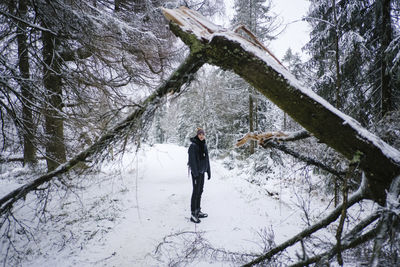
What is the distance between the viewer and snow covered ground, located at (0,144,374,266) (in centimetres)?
319

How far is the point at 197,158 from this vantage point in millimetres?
4895

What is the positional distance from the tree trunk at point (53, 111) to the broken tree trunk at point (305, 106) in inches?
112

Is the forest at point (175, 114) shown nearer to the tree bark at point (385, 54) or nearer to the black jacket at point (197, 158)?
the tree bark at point (385, 54)

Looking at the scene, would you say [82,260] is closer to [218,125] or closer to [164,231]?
[164,231]

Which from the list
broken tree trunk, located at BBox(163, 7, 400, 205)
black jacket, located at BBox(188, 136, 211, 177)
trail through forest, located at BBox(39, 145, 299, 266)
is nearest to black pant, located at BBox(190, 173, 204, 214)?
black jacket, located at BBox(188, 136, 211, 177)

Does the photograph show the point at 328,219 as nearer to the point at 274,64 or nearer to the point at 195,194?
the point at 274,64

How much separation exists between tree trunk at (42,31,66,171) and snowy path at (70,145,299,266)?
1.41 m

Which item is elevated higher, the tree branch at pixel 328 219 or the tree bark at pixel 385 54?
the tree bark at pixel 385 54

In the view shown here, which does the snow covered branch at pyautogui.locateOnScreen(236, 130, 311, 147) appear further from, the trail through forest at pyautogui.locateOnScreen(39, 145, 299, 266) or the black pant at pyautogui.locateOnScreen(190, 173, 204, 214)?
the black pant at pyautogui.locateOnScreen(190, 173, 204, 214)

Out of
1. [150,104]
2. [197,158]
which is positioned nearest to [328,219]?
[150,104]

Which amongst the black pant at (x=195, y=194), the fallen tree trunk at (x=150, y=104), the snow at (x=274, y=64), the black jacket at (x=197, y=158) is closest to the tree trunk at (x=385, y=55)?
the black jacket at (x=197, y=158)

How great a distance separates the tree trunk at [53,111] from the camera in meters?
3.26

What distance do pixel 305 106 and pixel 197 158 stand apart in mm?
3812

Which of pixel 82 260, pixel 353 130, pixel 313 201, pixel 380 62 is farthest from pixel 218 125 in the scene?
pixel 353 130
